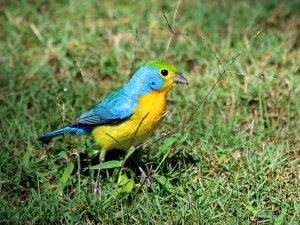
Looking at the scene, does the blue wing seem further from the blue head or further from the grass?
the grass

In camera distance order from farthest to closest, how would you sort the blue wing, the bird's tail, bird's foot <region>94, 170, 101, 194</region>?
the bird's tail → the blue wing → bird's foot <region>94, 170, 101, 194</region>

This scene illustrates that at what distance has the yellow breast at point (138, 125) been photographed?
4.05 meters

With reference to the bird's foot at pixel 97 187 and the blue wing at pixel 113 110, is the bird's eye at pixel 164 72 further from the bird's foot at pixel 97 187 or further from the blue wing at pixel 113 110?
the bird's foot at pixel 97 187

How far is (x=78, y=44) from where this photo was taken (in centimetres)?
596

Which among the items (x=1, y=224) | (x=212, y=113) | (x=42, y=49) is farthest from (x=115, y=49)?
(x=1, y=224)

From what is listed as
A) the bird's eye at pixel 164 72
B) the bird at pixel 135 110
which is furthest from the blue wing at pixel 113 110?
the bird's eye at pixel 164 72

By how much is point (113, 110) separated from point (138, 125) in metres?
0.24

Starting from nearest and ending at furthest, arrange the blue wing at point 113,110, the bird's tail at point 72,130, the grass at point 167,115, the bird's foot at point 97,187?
the grass at point 167,115 → the bird's foot at point 97,187 → the blue wing at point 113,110 → the bird's tail at point 72,130

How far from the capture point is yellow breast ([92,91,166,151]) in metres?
4.05

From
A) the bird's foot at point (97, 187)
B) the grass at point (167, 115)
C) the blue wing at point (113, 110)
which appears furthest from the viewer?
the blue wing at point (113, 110)

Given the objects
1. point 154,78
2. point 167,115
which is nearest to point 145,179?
point 154,78

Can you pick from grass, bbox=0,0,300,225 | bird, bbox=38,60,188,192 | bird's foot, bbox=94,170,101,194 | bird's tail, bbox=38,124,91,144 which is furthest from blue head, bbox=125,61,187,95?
bird's foot, bbox=94,170,101,194

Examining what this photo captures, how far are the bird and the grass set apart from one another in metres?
0.19

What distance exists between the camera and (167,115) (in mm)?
5012
